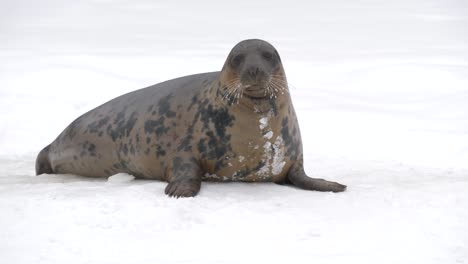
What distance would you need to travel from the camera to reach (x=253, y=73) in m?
3.70

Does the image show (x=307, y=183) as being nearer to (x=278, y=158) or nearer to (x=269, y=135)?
(x=278, y=158)

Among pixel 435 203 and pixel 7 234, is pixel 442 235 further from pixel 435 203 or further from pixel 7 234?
pixel 7 234

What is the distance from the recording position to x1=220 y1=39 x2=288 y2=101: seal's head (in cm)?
372

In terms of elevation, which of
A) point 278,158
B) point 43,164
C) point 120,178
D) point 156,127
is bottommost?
point 43,164

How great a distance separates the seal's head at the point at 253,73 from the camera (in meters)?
3.72

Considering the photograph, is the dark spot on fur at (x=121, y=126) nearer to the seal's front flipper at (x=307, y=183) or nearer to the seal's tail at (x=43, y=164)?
the seal's tail at (x=43, y=164)

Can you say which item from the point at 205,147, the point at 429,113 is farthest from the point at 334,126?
the point at 205,147

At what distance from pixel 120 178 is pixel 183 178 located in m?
0.66

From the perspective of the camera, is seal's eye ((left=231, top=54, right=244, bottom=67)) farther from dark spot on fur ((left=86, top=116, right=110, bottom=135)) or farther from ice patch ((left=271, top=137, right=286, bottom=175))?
dark spot on fur ((left=86, top=116, right=110, bottom=135))

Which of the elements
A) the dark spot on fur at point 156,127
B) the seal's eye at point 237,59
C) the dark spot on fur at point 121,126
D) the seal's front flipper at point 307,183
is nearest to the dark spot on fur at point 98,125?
the dark spot on fur at point 121,126

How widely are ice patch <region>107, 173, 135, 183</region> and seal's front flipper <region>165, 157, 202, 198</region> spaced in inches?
15.1

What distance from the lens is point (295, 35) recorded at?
17.7 metres

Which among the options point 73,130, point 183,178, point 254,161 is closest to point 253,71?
point 254,161

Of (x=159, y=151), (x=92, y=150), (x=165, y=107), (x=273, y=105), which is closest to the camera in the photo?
(x=273, y=105)
